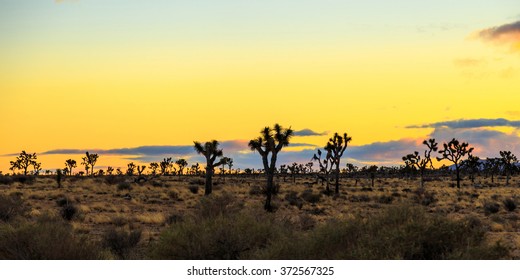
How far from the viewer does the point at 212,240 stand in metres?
12.5

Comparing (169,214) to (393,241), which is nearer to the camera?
(393,241)

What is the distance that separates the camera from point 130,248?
1697 cm

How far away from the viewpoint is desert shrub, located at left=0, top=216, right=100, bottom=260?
11.8 m

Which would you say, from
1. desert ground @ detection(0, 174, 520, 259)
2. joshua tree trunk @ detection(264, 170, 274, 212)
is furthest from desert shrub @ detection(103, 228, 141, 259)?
joshua tree trunk @ detection(264, 170, 274, 212)

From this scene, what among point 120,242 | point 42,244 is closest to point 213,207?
point 120,242

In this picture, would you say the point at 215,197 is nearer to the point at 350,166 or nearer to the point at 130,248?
the point at 130,248

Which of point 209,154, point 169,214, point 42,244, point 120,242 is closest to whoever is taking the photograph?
point 42,244

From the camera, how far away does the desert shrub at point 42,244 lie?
464 inches

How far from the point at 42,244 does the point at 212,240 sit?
358 cm

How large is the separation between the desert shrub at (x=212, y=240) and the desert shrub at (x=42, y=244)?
1.62 meters

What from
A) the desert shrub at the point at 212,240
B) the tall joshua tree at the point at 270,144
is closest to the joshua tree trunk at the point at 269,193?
the tall joshua tree at the point at 270,144

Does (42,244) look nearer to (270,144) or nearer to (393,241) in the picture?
(393,241)
